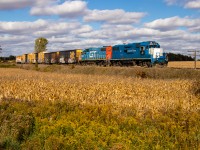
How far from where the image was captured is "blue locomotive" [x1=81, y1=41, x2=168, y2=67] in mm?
47281

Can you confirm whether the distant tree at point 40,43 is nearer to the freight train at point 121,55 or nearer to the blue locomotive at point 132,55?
the freight train at point 121,55

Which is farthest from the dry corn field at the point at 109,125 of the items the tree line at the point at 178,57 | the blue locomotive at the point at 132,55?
the tree line at the point at 178,57

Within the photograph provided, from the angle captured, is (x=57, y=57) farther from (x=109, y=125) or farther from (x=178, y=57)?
(x=109, y=125)

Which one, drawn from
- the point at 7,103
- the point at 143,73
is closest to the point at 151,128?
the point at 7,103

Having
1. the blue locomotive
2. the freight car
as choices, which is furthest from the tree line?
the blue locomotive

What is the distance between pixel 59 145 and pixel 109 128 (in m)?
2.14

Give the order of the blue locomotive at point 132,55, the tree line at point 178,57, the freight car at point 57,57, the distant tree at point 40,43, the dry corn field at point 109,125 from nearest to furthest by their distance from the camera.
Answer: the dry corn field at point 109,125 < the blue locomotive at point 132,55 < the freight car at point 57,57 < the tree line at point 178,57 < the distant tree at point 40,43

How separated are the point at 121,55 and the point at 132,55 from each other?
11.9 ft

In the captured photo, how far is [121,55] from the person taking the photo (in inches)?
2114

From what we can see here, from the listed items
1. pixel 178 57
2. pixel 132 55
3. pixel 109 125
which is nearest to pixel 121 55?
pixel 132 55

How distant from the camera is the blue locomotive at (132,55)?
47281 mm

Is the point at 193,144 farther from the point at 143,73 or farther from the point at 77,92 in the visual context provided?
the point at 143,73

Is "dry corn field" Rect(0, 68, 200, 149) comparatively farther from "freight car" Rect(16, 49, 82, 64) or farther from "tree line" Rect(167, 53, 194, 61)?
"tree line" Rect(167, 53, 194, 61)

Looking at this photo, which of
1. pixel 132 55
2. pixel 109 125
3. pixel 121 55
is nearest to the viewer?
pixel 109 125
